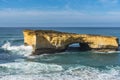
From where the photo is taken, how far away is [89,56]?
35.0m

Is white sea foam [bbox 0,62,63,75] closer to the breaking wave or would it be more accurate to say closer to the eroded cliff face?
the breaking wave

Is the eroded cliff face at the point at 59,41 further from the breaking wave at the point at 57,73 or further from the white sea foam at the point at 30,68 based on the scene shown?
the breaking wave at the point at 57,73

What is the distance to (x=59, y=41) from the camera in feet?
122

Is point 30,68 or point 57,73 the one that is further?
point 30,68

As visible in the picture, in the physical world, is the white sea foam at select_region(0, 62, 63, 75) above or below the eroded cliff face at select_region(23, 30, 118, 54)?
below

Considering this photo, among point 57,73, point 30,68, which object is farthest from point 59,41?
point 57,73

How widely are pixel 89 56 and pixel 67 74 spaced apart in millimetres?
11775

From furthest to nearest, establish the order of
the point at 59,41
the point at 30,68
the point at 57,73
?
the point at 59,41
the point at 30,68
the point at 57,73

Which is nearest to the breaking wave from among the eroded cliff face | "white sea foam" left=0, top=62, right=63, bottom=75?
"white sea foam" left=0, top=62, right=63, bottom=75

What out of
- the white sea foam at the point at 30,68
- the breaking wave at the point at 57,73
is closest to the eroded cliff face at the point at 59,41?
the white sea foam at the point at 30,68

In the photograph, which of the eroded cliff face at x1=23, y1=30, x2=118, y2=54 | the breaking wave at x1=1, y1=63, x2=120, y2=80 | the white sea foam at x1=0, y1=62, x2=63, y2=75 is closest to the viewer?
the breaking wave at x1=1, y1=63, x2=120, y2=80

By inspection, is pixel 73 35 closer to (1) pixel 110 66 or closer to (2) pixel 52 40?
(2) pixel 52 40

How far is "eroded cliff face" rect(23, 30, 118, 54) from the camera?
36.4m

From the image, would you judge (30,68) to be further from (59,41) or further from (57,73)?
(59,41)
